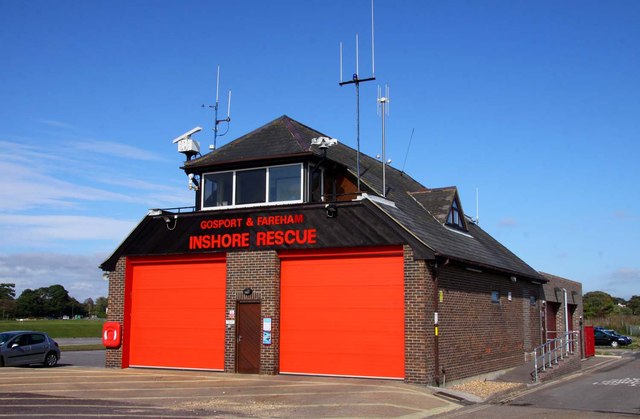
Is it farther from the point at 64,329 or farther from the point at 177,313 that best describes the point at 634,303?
the point at 177,313

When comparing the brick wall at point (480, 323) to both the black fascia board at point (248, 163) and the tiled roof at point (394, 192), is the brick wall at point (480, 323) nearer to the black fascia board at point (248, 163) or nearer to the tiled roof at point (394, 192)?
the tiled roof at point (394, 192)

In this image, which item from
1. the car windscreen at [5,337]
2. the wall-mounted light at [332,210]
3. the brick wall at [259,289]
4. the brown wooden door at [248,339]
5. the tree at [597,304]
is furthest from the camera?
the tree at [597,304]

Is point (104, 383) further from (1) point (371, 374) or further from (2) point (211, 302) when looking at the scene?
(1) point (371, 374)

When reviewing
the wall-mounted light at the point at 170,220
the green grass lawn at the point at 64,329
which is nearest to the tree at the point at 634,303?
the green grass lawn at the point at 64,329

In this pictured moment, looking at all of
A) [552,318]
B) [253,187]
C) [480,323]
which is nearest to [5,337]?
[253,187]

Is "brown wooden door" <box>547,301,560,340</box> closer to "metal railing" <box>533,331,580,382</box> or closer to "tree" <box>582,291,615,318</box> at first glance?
"metal railing" <box>533,331,580,382</box>

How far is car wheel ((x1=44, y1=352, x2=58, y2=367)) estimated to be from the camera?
26.2 metres

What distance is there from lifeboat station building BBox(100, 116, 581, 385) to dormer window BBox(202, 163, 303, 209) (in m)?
0.04

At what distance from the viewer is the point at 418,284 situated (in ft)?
56.7

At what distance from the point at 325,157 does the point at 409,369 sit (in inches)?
277

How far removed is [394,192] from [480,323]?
17.9ft

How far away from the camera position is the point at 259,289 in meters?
19.5

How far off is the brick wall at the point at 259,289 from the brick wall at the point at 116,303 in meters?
4.16

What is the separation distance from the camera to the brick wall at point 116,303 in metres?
21.5
